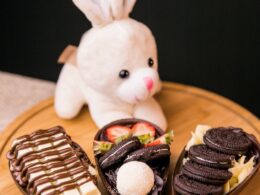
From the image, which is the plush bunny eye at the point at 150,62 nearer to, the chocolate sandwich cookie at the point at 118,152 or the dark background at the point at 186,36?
the chocolate sandwich cookie at the point at 118,152

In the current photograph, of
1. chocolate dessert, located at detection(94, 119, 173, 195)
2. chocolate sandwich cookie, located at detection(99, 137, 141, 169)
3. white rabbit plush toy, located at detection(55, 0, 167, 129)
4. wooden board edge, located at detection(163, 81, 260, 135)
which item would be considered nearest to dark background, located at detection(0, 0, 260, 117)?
wooden board edge, located at detection(163, 81, 260, 135)

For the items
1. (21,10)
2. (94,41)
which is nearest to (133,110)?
(94,41)

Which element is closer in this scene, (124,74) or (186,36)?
(124,74)

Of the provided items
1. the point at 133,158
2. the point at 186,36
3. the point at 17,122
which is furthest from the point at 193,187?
the point at 186,36

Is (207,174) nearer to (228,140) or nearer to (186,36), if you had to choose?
(228,140)

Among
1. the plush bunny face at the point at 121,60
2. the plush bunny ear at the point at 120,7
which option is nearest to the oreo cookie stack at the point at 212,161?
A: the plush bunny face at the point at 121,60

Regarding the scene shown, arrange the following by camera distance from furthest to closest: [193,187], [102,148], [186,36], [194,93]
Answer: [186,36] < [194,93] < [102,148] < [193,187]
